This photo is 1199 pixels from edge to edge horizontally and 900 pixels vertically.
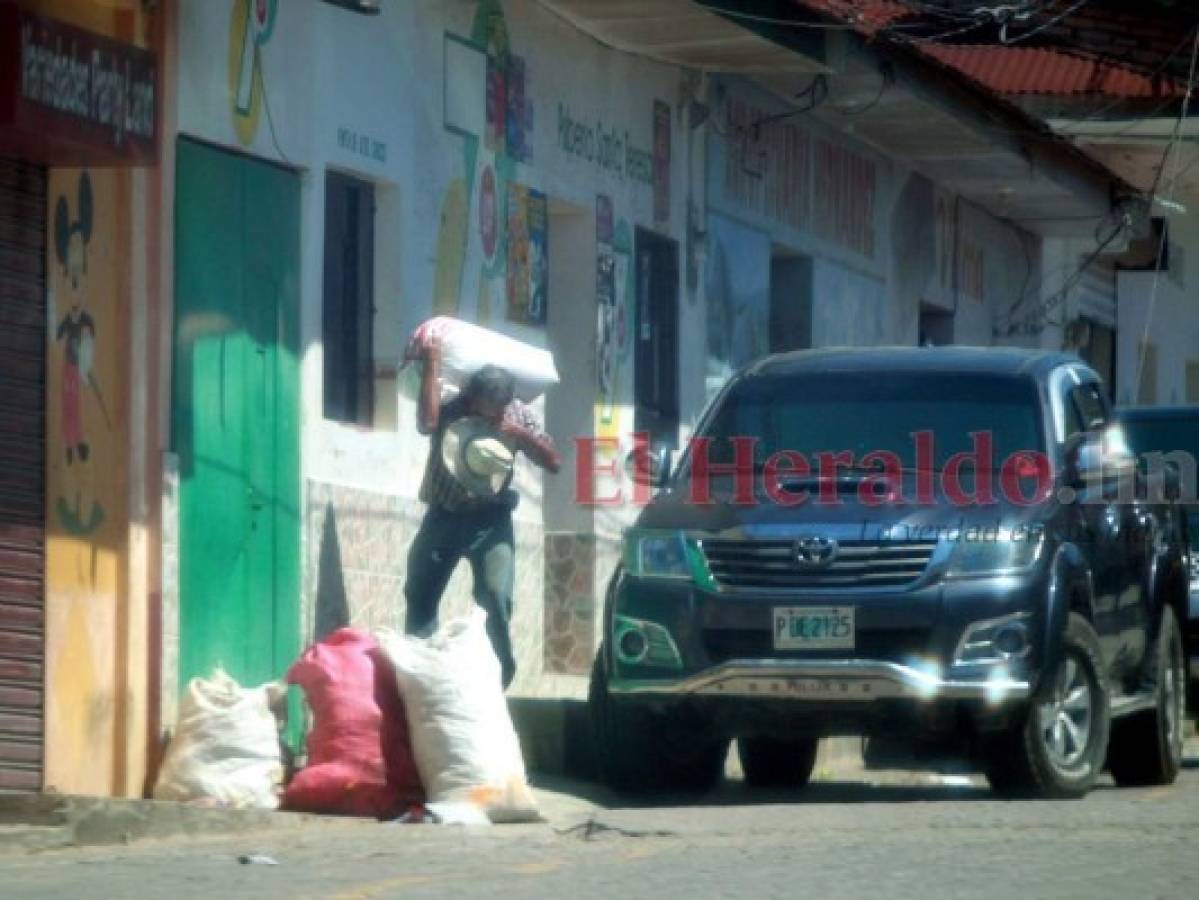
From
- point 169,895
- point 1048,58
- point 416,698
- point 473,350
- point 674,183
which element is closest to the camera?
point 169,895

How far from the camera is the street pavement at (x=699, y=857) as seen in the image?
30.2ft

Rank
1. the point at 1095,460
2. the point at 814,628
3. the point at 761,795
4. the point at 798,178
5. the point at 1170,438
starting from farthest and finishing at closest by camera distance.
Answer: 1. the point at 798,178
2. the point at 1170,438
3. the point at 761,795
4. the point at 1095,460
5. the point at 814,628

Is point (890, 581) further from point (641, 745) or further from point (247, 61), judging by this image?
point (247, 61)

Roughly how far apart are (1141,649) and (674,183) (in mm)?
6505

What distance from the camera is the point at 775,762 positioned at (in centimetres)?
1455

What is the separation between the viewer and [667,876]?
31.6 ft

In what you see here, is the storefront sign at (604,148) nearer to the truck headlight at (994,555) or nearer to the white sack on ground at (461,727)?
the truck headlight at (994,555)

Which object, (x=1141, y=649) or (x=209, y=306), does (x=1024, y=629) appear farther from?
(x=209, y=306)

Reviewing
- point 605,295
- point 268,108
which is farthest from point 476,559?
point 605,295

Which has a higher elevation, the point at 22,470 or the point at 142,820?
the point at 22,470

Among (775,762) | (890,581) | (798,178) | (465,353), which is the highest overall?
(798,178)

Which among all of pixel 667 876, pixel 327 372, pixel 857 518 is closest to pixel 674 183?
pixel 327 372

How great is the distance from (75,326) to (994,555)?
3.84 meters

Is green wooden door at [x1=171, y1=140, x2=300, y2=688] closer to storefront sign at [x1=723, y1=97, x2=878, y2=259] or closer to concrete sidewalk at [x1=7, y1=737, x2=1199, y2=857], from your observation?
concrete sidewalk at [x1=7, y1=737, x2=1199, y2=857]
